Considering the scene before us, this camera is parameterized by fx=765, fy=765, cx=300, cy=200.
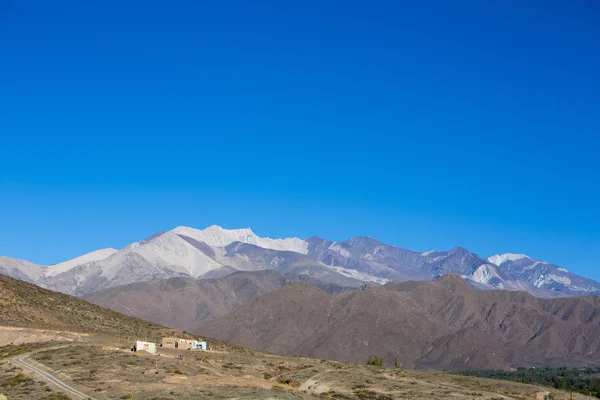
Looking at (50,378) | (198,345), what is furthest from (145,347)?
(50,378)

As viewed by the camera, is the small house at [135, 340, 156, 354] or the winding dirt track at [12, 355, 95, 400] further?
the small house at [135, 340, 156, 354]

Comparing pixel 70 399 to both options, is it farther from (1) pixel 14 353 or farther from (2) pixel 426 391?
(2) pixel 426 391

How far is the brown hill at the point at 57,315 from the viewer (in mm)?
114500

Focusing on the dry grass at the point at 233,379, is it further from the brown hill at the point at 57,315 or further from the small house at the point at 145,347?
the brown hill at the point at 57,315

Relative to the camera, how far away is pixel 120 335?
384ft

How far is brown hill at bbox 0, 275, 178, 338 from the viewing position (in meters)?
114

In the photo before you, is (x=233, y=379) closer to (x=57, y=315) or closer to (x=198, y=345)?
(x=198, y=345)

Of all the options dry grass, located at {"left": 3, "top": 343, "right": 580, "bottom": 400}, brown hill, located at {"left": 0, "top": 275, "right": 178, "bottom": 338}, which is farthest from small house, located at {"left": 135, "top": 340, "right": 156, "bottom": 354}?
brown hill, located at {"left": 0, "top": 275, "right": 178, "bottom": 338}

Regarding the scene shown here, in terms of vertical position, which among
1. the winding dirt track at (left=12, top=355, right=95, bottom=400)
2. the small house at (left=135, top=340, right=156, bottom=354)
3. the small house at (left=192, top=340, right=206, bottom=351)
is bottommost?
the winding dirt track at (left=12, top=355, right=95, bottom=400)

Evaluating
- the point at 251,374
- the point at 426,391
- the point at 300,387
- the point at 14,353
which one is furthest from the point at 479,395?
the point at 14,353

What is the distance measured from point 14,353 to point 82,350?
7326 millimetres

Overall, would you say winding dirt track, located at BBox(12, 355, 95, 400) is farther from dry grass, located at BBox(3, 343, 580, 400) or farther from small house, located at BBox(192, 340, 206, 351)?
small house, located at BBox(192, 340, 206, 351)

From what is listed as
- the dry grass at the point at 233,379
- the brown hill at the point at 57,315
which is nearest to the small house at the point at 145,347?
the dry grass at the point at 233,379

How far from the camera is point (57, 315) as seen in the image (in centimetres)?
12312
